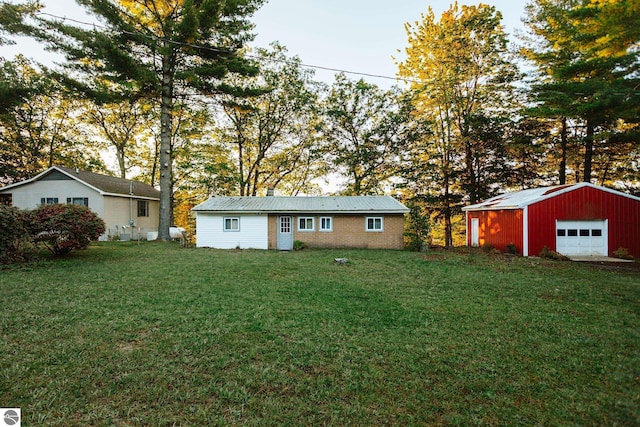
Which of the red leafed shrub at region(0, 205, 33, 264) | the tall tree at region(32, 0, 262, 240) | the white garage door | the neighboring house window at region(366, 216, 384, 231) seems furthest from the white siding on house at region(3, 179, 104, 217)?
the white garage door

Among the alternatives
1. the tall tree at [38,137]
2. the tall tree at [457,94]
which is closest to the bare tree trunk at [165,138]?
the tall tree at [38,137]

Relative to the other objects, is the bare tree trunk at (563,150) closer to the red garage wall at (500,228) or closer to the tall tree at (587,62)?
the tall tree at (587,62)

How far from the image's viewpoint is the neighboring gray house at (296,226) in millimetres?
15242

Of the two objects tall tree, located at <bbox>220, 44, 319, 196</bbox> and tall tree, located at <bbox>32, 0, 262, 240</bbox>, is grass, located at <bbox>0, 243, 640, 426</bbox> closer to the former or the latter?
tall tree, located at <bbox>32, 0, 262, 240</bbox>

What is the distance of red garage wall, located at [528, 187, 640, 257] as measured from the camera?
1245 cm

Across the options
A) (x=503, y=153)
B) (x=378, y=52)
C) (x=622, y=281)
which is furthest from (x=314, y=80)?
(x=622, y=281)

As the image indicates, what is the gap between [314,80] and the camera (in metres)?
23.0

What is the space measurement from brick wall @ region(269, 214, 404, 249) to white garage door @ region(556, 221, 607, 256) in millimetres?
6940

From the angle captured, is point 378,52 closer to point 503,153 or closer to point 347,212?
point 347,212

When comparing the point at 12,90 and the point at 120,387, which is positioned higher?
the point at 12,90

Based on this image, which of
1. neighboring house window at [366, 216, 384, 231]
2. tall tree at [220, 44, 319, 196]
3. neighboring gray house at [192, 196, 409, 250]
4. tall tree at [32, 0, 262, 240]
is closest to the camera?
tall tree at [32, 0, 262, 240]

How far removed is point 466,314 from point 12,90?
22.0m

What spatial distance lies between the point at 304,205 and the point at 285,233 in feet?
6.24

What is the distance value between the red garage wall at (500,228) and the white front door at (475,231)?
181 mm
